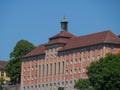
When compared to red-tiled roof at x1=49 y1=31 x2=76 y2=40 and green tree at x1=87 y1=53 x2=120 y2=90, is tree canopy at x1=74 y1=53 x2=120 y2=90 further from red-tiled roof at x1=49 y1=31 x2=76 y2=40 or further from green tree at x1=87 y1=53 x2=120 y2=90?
red-tiled roof at x1=49 y1=31 x2=76 y2=40

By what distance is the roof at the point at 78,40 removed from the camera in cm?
16538

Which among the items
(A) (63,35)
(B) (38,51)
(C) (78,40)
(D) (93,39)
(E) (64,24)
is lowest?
(B) (38,51)

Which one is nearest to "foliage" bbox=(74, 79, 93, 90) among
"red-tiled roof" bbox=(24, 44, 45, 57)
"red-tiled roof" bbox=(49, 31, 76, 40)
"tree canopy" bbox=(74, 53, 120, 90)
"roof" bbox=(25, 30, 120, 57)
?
"tree canopy" bbox=(74, 53, 120, 90)

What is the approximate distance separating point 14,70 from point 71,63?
28435 millimetres

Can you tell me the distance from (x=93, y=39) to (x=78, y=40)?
9261 millimetres

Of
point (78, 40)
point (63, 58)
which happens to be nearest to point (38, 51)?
point (63, 58)

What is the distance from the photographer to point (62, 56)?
A: 177750mm

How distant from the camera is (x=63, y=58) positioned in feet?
581

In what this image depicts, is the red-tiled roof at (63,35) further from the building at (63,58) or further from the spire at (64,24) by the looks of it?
the spire at (64,24)

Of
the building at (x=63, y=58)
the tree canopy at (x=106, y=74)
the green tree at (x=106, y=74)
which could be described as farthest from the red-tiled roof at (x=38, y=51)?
the green tree at (x=106, y=74)

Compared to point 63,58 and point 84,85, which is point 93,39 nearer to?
point 63,58

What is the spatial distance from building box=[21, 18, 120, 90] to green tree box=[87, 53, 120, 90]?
22.6 metres

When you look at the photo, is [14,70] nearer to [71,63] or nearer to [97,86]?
[71,63]

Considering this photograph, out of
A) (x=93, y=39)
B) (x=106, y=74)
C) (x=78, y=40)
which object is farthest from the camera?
(x=78, y=40)
